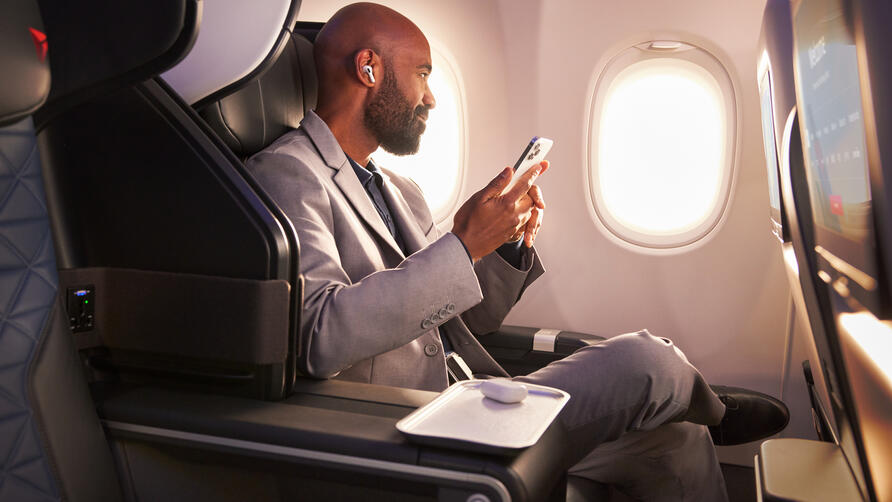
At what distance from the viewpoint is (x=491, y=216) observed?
156 cm

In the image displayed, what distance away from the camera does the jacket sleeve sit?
1336 mm

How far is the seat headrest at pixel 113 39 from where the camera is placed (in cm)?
94

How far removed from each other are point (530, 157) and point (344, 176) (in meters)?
0.44

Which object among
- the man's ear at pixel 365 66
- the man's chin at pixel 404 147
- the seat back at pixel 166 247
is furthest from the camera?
the man's chin at pixel 404 147

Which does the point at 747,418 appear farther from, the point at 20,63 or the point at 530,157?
the point at 20,63

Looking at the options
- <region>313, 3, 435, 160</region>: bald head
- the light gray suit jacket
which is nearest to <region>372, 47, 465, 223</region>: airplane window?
<region>313, 3, 435, 160</region>: bald head

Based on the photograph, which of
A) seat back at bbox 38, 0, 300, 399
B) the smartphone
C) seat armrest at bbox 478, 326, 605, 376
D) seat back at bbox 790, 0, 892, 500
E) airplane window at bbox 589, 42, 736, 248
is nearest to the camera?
seat back at bbox 790, 0, 892, 500

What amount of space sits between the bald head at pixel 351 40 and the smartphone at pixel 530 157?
563 millimetres

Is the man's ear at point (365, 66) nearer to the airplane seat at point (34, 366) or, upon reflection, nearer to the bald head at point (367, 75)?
the bald head at point (367, 75)

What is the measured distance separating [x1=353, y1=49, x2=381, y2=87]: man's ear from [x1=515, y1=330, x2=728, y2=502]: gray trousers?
2.96ft

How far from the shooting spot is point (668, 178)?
106 inches

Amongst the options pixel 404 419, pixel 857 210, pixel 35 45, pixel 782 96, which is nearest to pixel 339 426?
pixel 404 419

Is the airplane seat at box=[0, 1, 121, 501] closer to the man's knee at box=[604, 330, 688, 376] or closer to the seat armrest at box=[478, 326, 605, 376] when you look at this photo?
the man's knee at box=[604, 330, 688, 376]

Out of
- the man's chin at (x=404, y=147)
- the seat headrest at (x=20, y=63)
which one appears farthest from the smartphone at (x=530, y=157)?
the seat headrest at (x=20, y=63)
